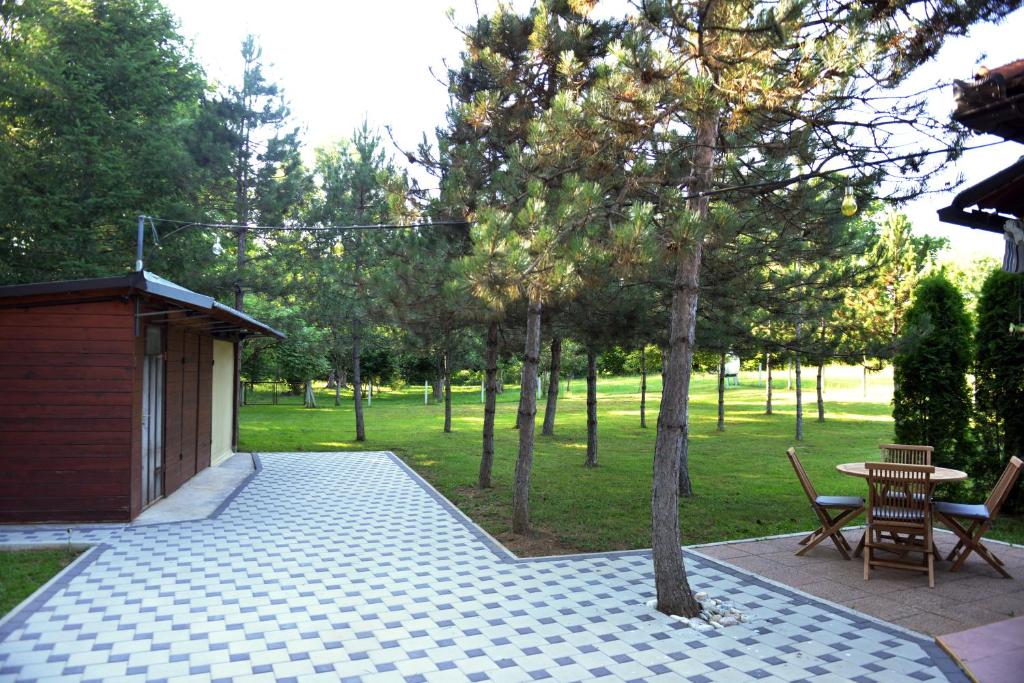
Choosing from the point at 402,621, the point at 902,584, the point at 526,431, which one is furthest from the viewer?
the point at 526,431

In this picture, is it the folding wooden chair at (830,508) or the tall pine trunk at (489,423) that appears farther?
the tall pine trunk at (489,423)

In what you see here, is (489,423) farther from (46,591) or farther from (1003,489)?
(1003,489)

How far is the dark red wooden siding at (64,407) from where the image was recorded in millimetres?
7941

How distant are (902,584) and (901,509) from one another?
0.64 meters

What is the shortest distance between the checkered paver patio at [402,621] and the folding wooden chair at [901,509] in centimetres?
110

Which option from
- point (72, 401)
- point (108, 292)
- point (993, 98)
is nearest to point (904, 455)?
point (993, 98)

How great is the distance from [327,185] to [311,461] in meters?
6.86

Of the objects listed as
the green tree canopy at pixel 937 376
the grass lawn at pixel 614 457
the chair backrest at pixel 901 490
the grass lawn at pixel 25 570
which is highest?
the green tree canopy at pixel 937 376

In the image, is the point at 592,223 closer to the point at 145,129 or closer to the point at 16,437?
the point at 16,437

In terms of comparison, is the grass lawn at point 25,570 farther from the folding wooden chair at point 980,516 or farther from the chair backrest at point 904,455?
the chair backrest at point 904,455

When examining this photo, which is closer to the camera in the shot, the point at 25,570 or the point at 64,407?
the point at 25,570

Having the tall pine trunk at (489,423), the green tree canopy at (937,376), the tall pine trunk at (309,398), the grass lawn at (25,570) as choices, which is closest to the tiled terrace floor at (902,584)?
the green tree canopy at (937,376)

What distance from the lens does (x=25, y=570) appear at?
6.21m

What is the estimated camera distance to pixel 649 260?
182 inches
